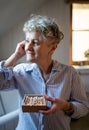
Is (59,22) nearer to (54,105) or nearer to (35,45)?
(35,45)

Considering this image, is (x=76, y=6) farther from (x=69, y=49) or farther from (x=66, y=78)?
(x=66, y=78)

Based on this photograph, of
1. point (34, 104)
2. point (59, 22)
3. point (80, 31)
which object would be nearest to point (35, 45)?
point (34, 104)

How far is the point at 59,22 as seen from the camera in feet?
→ 10.4

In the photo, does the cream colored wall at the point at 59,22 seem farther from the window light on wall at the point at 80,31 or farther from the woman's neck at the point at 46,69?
the woman's neck at the point at 46,69

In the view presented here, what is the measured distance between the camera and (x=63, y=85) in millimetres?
1065

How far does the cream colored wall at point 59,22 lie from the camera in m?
3.07

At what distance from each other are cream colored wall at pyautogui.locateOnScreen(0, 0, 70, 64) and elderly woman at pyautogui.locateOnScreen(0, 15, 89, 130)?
1.97 m

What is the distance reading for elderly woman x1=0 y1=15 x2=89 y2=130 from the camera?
1.03 m

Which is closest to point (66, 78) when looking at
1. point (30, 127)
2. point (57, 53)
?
point (30, 127)

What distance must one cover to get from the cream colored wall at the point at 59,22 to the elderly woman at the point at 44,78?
6.46 feet

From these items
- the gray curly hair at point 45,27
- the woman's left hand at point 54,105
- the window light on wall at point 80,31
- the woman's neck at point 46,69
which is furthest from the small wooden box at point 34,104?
the window light on wall at point 80,31

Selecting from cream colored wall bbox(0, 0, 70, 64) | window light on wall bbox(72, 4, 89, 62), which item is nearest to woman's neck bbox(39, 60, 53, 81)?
cream colored wall bbox(0, 0, 70, 64)

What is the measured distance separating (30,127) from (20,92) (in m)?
0.18

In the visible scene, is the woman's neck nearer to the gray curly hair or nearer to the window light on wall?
the gray curly hair
